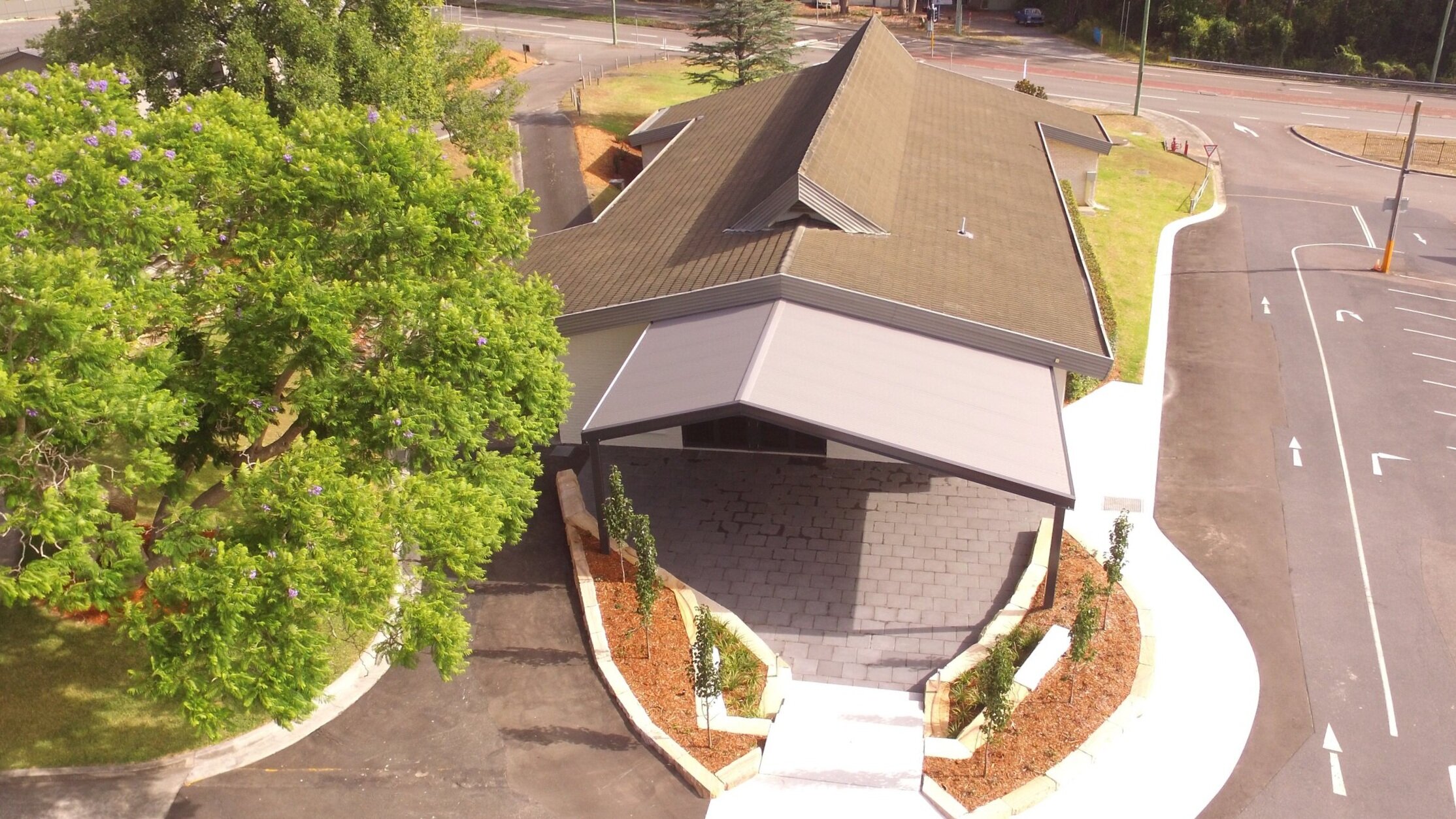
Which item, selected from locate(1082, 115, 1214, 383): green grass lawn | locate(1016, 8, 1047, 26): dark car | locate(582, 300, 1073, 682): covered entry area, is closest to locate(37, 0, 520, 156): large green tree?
locate(582, 300, 1073, 682): covered entry area

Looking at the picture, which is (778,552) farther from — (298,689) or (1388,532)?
(1388,532)

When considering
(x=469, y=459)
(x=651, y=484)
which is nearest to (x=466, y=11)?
(x=651, y=484)

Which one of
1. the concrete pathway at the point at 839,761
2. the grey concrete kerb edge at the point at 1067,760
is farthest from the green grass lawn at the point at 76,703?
the grey concrete kerb edge at the point at 1067,760

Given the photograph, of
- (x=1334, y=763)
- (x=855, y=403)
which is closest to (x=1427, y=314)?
(x=1334, y=763)

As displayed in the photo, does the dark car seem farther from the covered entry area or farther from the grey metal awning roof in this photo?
the grey metal awning roof

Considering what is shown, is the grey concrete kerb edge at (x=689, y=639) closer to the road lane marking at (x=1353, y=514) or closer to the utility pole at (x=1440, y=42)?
the road lane marking at (x=1353, y=514)

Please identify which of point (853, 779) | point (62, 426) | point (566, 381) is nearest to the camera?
point (62, 426)
